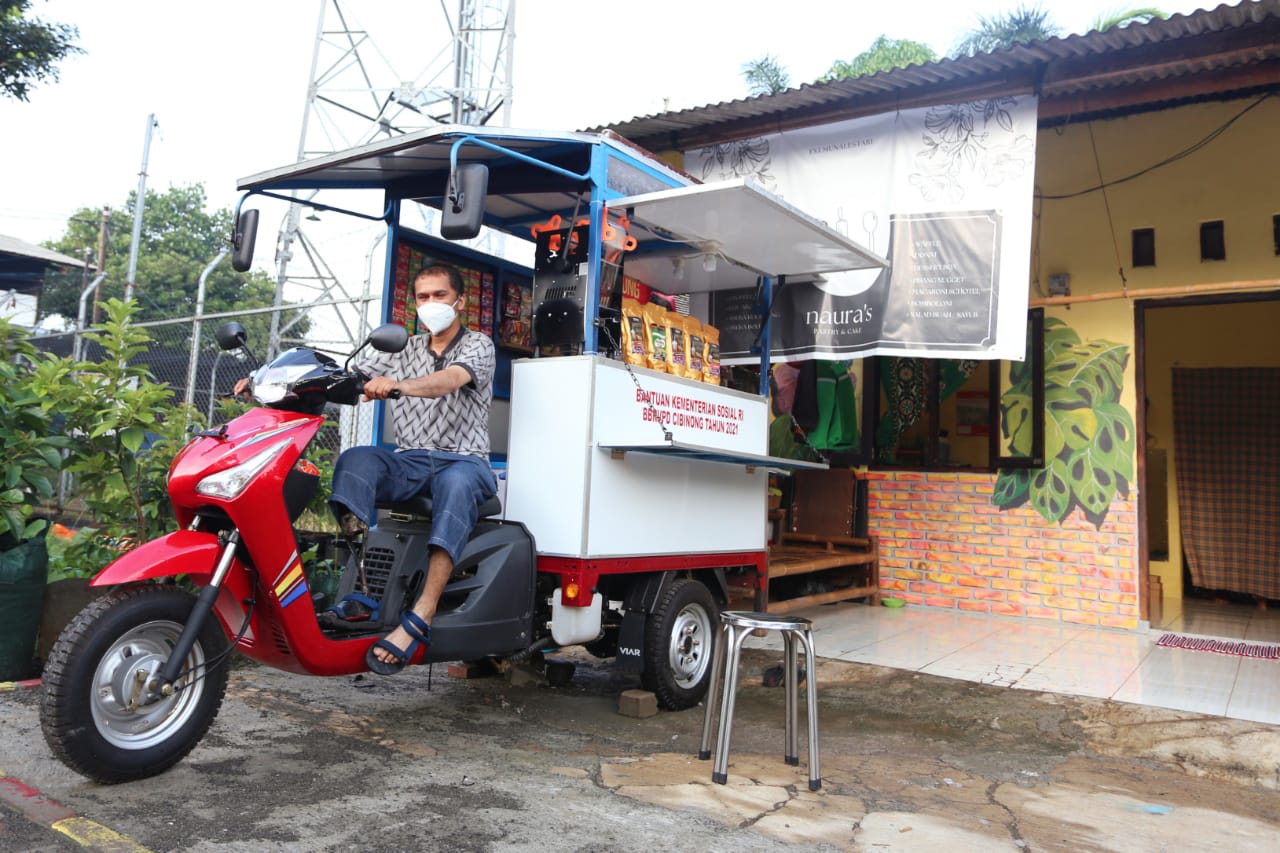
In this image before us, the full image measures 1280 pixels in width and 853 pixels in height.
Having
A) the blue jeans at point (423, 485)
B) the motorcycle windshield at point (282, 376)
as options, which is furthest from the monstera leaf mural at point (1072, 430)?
the motorcycle windshield at point (282, 376)

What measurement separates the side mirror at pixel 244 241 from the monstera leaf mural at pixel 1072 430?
Answer: 5887 millimetres

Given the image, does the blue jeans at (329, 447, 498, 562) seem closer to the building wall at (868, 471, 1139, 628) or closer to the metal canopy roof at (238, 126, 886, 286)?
the metal canopy roof at (238, 126, 886, 286)

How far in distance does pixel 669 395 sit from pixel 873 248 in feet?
8.68

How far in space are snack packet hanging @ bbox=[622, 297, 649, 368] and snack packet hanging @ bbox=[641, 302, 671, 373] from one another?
0.02 m

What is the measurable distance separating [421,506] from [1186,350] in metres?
8.50

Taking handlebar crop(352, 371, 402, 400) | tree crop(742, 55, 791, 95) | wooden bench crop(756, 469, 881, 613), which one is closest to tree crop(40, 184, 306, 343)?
tree crop(742, 55, 791, 95)

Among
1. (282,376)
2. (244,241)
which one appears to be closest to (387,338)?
(282,376)

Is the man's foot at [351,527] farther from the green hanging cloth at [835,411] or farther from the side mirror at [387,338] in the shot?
the green hanging cloth at [835,411]

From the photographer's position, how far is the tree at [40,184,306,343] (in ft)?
123

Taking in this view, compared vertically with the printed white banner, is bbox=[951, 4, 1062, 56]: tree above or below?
above

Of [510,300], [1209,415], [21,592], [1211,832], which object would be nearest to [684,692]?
[1211,832]

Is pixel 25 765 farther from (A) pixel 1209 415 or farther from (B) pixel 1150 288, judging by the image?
(A) pixel 1209 415

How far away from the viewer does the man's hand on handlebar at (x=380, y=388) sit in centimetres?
339

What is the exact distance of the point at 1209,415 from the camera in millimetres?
8883
